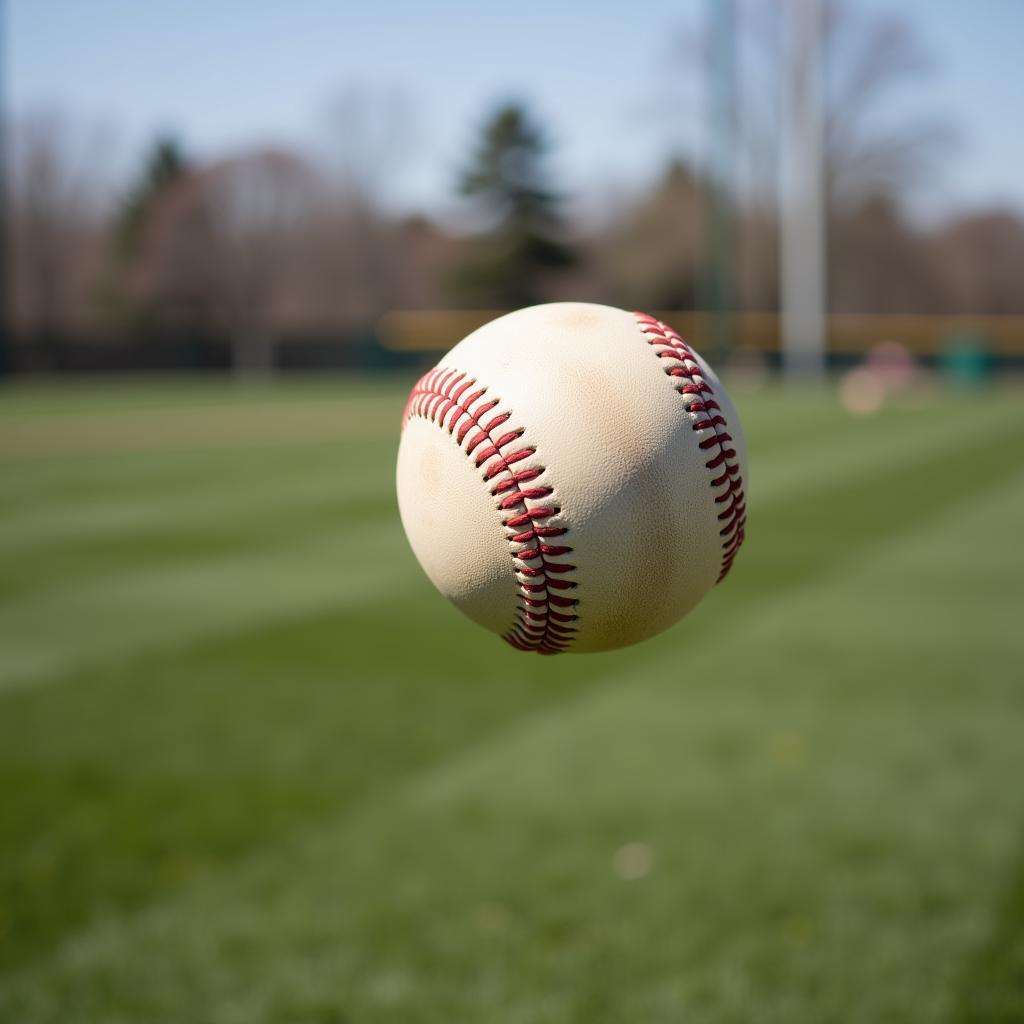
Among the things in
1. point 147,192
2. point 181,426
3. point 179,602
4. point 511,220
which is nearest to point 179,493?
point 179,602

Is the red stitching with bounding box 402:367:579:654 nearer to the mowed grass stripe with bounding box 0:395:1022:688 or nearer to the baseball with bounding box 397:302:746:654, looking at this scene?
the baseball with bounding box 397:302:746:654

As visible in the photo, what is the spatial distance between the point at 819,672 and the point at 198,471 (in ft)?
27.5

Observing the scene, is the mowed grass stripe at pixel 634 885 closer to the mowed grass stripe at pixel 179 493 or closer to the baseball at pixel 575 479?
the baseball at pixel 575 479

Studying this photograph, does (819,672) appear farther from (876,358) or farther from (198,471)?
(876,358)

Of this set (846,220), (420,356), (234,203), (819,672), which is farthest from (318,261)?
(819,672)

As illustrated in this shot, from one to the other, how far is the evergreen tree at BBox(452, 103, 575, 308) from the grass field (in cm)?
3855

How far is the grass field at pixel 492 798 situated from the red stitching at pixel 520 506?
4.95ft

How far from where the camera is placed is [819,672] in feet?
17.4

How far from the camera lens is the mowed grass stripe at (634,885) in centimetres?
280

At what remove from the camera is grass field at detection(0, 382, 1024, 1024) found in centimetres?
287

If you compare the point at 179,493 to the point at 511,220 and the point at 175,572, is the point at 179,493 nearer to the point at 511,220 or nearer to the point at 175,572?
the point at 175,572

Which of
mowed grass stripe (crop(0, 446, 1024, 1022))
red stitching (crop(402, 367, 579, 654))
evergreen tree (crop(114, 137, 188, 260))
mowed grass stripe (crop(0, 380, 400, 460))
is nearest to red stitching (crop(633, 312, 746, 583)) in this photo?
red stitching (crop(402, 367, 579, 654))

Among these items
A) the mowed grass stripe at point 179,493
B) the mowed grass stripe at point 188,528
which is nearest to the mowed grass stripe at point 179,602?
the mowed grass stripe at point 188,528

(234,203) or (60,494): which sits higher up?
(234,203)
